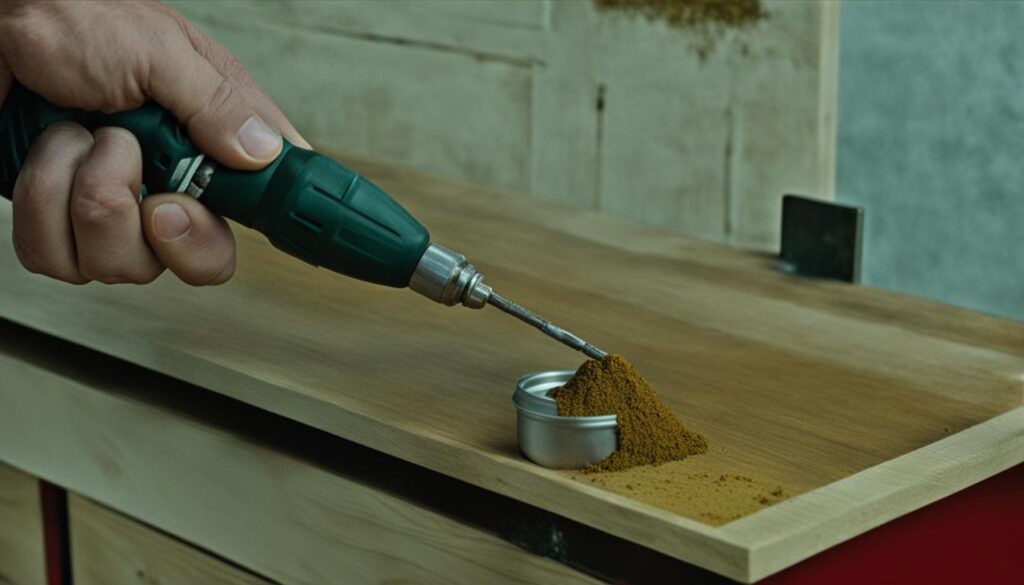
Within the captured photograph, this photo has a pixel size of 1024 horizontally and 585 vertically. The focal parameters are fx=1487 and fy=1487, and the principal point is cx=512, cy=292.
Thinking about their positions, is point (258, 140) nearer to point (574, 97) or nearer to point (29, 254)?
point (29, 254)

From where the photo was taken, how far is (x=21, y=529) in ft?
4.29

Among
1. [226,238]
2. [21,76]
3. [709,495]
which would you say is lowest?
[709,495]

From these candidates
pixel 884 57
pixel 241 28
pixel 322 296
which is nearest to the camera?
pixel 322 296

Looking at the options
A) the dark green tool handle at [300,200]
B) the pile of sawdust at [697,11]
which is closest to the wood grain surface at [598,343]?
the dark green tool handle at [300,200]

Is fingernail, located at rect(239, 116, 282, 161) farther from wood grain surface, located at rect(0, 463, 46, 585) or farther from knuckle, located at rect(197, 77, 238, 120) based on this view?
wood grain surface, located at rect(0, 463, 46, 585)

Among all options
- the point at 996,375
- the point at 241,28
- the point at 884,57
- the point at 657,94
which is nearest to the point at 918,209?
the point at 884,57

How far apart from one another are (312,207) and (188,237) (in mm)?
95

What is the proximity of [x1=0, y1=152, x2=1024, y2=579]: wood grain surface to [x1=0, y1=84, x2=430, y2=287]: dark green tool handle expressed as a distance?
104mm

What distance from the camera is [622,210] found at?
5.66 ft

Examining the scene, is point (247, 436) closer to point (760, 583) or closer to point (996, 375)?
point (760, 583)

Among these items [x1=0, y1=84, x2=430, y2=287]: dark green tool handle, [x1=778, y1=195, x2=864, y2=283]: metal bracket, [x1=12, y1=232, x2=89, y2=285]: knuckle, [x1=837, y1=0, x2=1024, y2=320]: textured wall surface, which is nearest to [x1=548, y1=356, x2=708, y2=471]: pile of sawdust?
[x1=0, y1=84, x2=430, y2=287]: dark green tool handle

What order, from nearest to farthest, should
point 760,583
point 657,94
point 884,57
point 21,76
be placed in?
point 760,583 → point 21,76 → point 884,57 → point 657,94

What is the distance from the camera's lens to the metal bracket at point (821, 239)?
4.54 ft

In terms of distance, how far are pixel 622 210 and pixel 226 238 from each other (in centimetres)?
75
